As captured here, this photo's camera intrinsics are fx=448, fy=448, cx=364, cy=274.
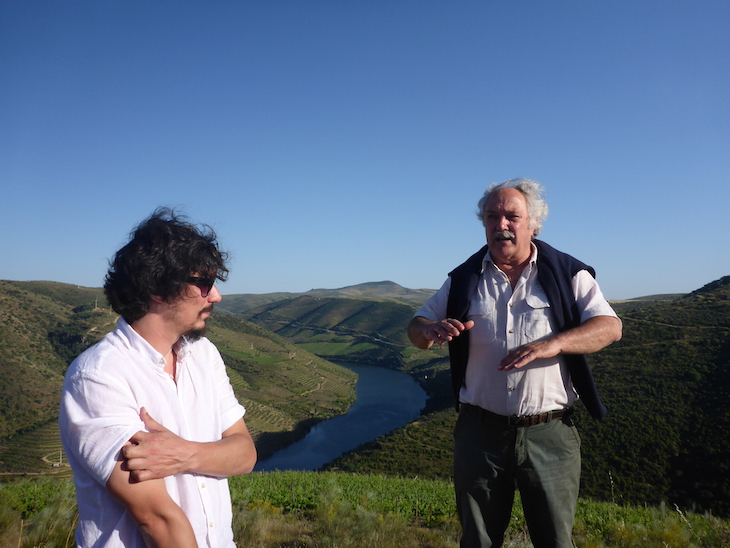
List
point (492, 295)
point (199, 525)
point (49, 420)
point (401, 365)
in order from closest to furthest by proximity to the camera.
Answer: point (199, 525) → point (492, 295) → point (49, 420) → point (401, 365)

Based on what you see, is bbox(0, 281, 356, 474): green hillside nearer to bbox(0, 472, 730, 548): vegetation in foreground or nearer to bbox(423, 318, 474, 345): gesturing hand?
bbox(0, 472, 730, 548): vegetation in foreground

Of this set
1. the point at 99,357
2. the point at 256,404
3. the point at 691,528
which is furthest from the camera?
the point at 256,404

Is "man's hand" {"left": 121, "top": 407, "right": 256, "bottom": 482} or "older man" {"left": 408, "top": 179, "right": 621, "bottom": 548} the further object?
"older man" {"left": 408, "top": 179, "right": 621, "bottom": 548}

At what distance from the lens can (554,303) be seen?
2412 millimetres

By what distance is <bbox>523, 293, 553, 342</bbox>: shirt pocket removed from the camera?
7.92ft

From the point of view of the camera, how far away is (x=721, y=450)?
1728 cm

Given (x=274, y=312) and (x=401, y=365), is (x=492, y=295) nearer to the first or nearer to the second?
(x=401, y=365)

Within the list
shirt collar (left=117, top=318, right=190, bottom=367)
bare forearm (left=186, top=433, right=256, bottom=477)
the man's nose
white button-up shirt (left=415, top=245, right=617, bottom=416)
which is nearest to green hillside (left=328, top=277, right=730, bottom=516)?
white button-up shirt (left=415, top=245, right=617, bottom=416)

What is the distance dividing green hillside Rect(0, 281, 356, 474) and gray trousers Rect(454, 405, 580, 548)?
1682 inches

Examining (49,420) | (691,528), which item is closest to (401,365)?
(49,420)

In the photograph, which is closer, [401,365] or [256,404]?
[256,404]

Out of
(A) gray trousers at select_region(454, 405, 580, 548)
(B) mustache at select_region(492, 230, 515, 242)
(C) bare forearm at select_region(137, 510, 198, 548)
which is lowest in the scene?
(A) gray trousers at select_region(454, 405, 580, 548)

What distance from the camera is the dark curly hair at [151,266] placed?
1.74 m

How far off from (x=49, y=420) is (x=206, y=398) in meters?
57.9
